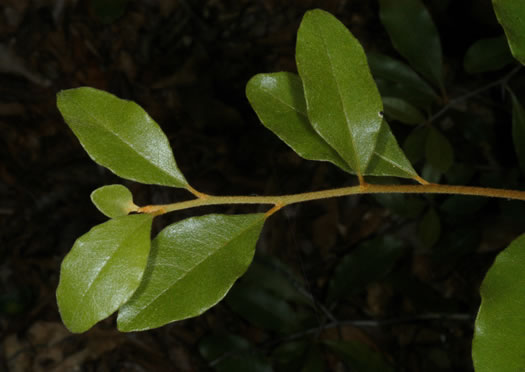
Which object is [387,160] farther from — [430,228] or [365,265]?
[365,265]

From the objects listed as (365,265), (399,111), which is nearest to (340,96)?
(399,111)

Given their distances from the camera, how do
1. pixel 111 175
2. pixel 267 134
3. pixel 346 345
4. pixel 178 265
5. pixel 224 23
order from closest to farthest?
pixel 178 265 < pixel 346 345 < pixel 267 134 < pixel 111 175 < pixel 224 23

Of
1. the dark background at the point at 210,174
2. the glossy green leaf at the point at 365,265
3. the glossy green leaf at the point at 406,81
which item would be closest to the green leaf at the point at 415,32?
the glossy green leaf at the point at 406,81

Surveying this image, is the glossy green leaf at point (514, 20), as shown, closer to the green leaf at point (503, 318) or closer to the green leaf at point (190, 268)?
the green leaf at point (503, 318)

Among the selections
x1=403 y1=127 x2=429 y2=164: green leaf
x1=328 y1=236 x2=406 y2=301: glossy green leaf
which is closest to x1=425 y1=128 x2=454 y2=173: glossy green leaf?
x1=403 y1=127 x2=429 y2=164: green leaf

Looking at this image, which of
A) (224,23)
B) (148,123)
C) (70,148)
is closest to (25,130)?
(70,148)

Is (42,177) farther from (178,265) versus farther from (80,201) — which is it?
(178,265)
